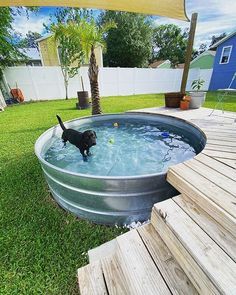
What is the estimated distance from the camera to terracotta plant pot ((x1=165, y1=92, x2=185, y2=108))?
6.55 metres

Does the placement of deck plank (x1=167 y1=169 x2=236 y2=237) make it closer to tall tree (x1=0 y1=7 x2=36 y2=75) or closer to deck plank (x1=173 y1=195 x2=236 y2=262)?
deck plank (x1=173 y1=195 x2=236 y2=262)

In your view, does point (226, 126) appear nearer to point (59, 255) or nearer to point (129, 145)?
point (129, 145)

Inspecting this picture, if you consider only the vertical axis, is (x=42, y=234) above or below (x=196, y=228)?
below

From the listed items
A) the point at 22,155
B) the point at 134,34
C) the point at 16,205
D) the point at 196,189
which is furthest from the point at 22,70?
the point at 134,34

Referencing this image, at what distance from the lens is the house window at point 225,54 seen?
53.6 feet

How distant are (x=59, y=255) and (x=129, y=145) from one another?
3.28 metres

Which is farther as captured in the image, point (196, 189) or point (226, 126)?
point (226, 126)

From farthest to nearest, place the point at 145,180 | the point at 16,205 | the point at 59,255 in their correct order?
the point at 16,205 < the point at 145,180 < the point at 59,255

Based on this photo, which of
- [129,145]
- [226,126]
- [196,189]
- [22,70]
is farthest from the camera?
[22,70]

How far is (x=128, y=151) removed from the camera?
4.46 m

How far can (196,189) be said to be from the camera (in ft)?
5.76

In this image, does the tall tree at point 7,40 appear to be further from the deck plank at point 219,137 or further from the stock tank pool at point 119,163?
the deck plank at point 219,137

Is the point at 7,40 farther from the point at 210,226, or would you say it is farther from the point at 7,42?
the point at 210,226

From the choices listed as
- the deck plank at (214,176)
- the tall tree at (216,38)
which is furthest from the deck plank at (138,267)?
the tall tree at (216,38)
